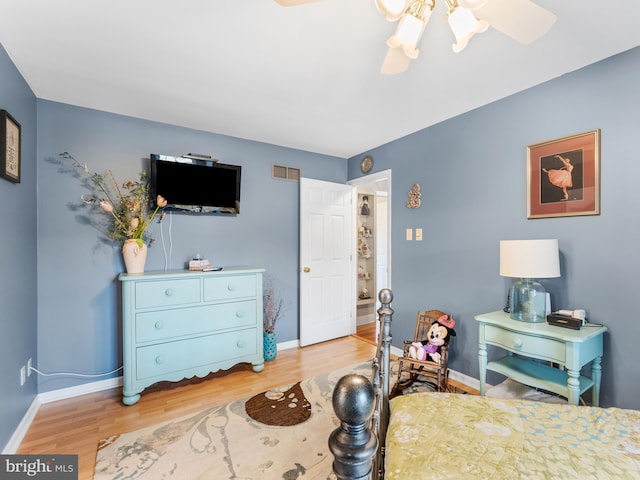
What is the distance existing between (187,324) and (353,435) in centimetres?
241

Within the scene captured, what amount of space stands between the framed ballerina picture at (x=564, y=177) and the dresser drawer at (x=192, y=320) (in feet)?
8.62

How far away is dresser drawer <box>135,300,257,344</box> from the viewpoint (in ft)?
8.06

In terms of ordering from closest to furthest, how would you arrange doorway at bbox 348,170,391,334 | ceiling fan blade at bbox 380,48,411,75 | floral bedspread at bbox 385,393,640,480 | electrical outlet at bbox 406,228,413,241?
floral bedspread at bbox 385,393,640,480, ceiling fan blade at bbox 380,48,411,75, electrical outlet at bbox 406,228,413,241, doorway at bbox 348,170,391,334

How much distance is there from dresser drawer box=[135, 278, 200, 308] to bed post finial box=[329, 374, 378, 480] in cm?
235

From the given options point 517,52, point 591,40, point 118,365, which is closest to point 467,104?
point 517,52

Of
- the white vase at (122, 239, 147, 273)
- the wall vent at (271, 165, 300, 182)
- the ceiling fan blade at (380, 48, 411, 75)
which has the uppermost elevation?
the ceiling fan blade at (380, 48, 411, 75)

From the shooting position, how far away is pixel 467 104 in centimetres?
255

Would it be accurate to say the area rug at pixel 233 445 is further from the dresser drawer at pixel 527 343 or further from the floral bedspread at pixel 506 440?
the dresser drawer at pixel 527 343

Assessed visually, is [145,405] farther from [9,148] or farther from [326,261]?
[326,261]

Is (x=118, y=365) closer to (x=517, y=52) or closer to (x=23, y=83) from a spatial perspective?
Result: (x=23, y=83)

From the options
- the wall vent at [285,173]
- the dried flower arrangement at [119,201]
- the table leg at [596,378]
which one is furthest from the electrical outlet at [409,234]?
the dried flower arrangement at [119,201]

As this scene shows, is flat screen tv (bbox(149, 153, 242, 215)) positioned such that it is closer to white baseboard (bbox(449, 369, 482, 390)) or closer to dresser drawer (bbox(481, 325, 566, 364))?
dresser drawer (bbox(481, 325, 566, 364))

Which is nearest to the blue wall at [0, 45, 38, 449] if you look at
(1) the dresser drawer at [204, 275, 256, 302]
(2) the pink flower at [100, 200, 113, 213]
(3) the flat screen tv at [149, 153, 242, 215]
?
(2) the pink flower at [100, 200, 113, 213]

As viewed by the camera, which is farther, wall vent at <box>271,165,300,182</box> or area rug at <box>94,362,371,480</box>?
wall vent at <box>271,165,300,182</box>
